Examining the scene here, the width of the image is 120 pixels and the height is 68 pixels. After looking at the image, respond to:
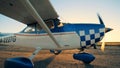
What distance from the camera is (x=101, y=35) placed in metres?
7.07

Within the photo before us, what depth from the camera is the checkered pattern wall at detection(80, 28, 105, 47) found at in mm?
6836

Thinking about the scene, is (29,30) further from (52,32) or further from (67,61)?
(67,61)

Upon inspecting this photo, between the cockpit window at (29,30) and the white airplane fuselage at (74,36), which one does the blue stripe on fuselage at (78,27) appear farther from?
the cockpit window at (29,30)

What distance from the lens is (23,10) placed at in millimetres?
6828

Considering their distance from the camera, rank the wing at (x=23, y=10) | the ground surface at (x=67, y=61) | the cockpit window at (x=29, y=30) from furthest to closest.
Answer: the cockpit window at (x=29, y=30) < the ground surface at (x=67, y=61) < the wing at (x=23, y=10)

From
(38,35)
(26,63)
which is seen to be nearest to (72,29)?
(38,35)

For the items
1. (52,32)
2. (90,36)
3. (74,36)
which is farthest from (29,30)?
(90,36)

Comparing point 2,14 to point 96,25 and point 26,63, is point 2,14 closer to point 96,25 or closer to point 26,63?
point 26,63

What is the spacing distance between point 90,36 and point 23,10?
298cm

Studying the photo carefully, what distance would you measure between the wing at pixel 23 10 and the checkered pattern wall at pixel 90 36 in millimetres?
1493

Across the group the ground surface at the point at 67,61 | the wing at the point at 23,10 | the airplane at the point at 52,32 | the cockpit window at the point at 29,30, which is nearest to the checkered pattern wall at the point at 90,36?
the airplane at the point at 52,32

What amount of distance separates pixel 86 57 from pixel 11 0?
12.9 ft

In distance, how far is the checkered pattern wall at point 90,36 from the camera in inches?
269

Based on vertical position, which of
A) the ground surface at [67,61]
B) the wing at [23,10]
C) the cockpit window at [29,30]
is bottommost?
the ground surface at [67,61]
